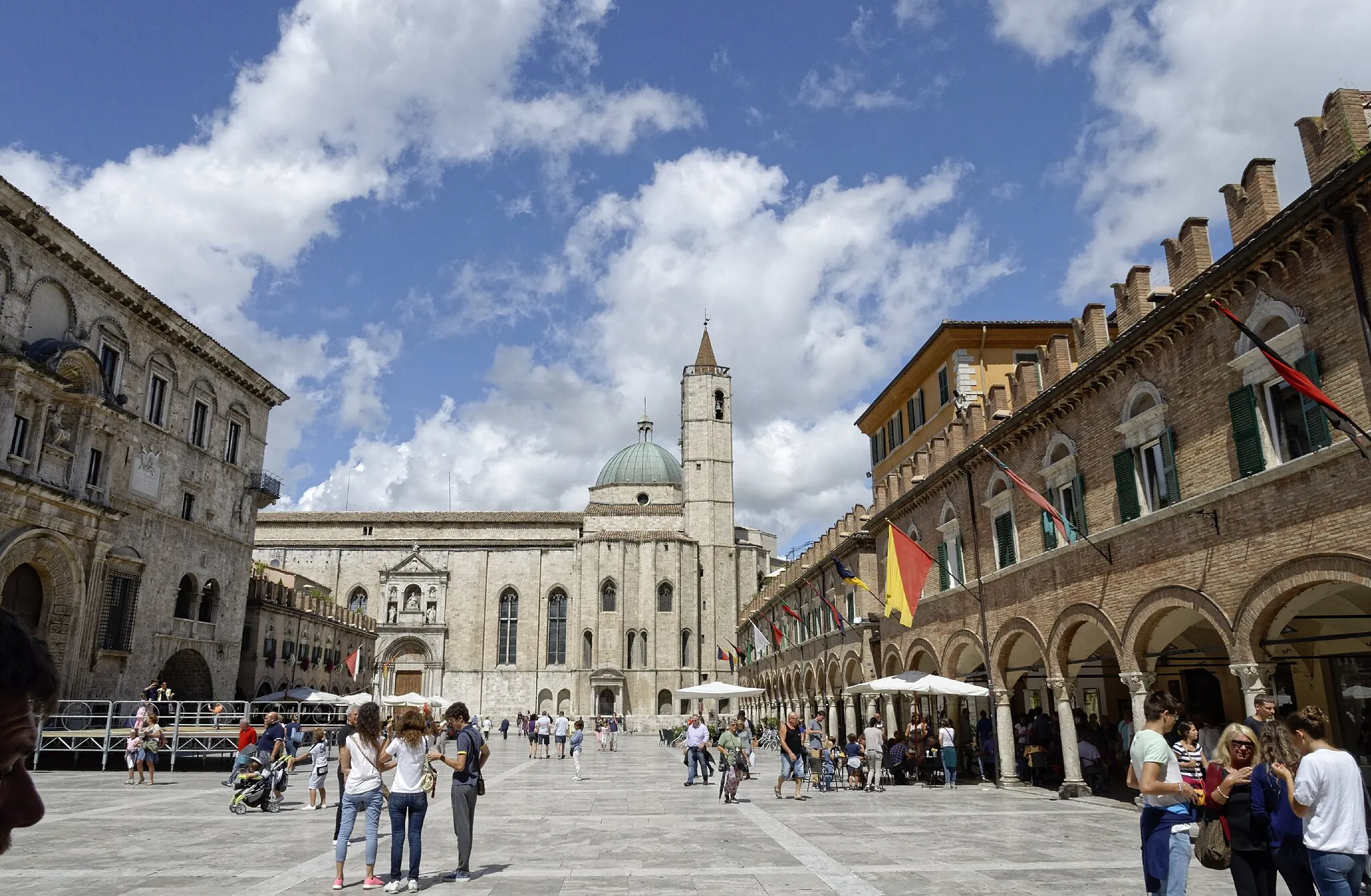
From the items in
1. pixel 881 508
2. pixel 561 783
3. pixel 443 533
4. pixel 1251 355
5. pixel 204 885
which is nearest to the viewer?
pixel 204 885

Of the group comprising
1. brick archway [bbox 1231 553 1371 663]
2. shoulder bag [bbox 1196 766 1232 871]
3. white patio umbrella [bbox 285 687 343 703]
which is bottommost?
shoulder bag [bbox 1196 766 1232 871]

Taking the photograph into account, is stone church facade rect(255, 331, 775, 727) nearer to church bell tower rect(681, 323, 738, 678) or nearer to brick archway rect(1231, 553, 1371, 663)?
church bell tower rect(681, 323, 738, 678)

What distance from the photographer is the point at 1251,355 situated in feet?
39.7

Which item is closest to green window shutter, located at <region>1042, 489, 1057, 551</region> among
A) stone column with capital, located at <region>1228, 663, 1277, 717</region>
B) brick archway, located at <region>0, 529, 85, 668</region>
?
stone column with capital, located at <region>1228, 663, 1277, 717</region>

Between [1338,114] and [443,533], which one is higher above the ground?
[443,533]

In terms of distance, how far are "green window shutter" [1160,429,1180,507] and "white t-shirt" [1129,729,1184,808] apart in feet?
28.3

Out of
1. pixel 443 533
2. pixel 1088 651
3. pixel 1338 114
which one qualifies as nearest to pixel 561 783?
pixel 1088 651

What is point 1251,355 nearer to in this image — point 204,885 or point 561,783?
point 204,885

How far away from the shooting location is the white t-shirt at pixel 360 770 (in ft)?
28.2

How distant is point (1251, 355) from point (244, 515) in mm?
32610

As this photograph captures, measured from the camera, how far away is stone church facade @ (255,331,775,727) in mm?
65250

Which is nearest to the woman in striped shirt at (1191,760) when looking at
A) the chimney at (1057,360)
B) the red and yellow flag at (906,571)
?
the chimney at (1057,360)

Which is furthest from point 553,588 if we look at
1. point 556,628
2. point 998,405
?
point 998,405

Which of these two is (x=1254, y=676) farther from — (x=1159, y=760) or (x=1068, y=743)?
(x=1159, y=760)
